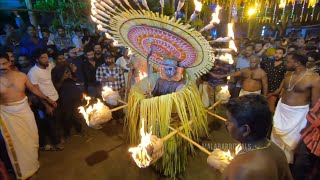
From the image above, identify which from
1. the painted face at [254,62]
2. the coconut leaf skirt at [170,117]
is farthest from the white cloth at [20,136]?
the painted face at [254,62]

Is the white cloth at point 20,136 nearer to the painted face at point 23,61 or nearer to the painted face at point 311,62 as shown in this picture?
the painted face at point 23,61

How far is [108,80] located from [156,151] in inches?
128

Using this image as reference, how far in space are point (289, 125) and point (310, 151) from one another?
45 cm

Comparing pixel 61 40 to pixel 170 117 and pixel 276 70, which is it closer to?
pixel 170 117

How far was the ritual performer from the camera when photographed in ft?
9.68

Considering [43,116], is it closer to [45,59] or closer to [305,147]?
[45,59]

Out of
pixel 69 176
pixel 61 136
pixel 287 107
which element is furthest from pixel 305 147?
pixel 61 136

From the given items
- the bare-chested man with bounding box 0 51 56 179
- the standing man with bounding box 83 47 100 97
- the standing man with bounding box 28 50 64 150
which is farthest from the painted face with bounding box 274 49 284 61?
the bare-chested man with bounding box 0 51 56 179

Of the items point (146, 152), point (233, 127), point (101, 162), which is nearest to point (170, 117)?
point (146, 152)

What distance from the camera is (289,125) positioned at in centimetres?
341

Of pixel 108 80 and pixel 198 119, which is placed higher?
pixel 108 80

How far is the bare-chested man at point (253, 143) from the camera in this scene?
139cm

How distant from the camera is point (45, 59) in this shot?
12.9 feet

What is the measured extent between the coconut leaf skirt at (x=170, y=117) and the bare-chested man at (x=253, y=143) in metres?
1.34
